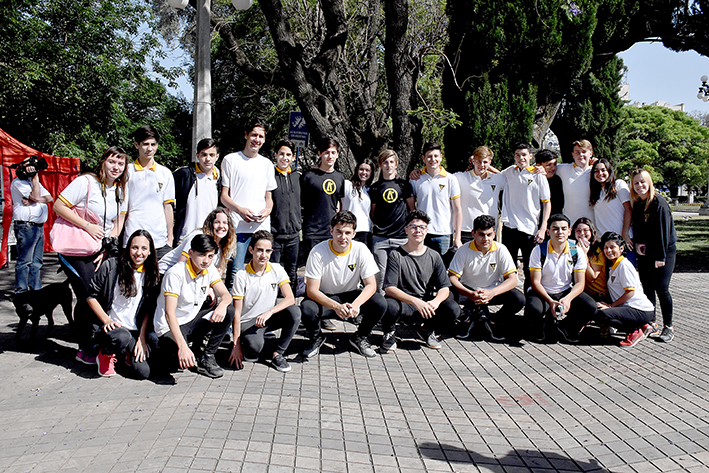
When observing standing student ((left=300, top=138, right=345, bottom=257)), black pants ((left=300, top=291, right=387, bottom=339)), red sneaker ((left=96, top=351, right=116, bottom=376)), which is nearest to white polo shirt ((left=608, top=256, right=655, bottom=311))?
black pants ((left=300, top=291, right=387, bottom=339))

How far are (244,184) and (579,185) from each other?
3.99 metres

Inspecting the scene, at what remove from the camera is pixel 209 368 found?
480 cm

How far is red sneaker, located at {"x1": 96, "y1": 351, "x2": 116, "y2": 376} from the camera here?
474 cm

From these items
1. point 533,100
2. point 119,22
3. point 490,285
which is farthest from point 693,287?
point 119,22

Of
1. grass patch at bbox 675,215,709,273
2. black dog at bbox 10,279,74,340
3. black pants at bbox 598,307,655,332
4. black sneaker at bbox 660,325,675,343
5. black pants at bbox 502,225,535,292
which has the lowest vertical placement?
black sneaker at bbox 660,325,675,343

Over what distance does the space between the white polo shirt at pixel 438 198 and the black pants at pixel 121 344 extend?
3463 mm

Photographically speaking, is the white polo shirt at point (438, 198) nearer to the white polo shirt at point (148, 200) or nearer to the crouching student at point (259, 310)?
the crouching student at point (259, 310)

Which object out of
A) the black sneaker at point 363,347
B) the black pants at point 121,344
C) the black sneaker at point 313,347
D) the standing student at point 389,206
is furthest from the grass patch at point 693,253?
the black pants at point 121,344

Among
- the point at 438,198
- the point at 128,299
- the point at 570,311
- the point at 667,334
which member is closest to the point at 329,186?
the point at 438,198

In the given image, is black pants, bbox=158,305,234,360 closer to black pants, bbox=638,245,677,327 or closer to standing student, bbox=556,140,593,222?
standing student, bbox=556,140,593,222

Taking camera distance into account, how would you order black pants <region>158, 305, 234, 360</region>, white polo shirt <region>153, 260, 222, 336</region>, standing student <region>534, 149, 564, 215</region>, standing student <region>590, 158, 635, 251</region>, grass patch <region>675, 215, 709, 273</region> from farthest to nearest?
grass patch <region>675, 215, 709, 273</region> < standing student <region>534, 149, 564, 215</region> < standing student <region>590, 158, 635, 251</region> < black pants <region>158, 305, 234, 360</region> < white polo shirt <region>153, 260, 222, 336</region>

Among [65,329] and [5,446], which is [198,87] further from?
[5,446]

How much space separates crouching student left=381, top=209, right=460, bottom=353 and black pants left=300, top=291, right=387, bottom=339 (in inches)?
6.6

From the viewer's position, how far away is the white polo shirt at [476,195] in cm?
691
